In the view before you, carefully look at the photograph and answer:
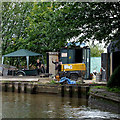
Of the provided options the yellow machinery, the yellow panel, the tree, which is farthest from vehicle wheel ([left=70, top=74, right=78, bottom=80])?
the tree

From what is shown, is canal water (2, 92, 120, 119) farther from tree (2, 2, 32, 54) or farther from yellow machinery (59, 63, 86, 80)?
tree (2, 2, 32, 54)

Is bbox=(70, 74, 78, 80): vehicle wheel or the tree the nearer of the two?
bbox=(70, 74, 78, 80): vehicle wheel

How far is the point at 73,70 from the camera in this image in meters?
24.4

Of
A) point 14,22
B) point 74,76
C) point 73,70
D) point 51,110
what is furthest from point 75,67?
point 14,22

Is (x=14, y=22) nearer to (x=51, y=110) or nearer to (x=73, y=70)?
(x=73, y=70)

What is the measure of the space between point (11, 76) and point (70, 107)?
1058cm

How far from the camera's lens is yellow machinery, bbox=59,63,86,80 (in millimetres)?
24281

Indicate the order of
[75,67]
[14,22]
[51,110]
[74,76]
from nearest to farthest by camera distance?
[51,110], [74,76], [75,67], [14,22]

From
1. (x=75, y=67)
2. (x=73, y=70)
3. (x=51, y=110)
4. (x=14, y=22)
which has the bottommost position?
(x=51, y=110)

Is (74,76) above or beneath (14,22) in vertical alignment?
beneath

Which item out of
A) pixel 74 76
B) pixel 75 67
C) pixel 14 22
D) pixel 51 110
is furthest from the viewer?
pixel 14 22

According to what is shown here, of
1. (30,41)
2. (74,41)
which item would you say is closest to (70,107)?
(74,41)

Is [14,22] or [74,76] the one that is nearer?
[74,76]

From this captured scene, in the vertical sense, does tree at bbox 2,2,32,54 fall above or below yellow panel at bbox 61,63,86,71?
above
